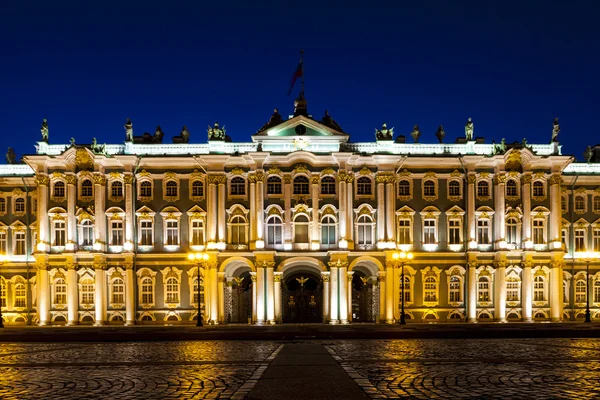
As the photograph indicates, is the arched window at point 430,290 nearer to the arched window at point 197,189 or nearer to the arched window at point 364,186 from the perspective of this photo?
the arched window at point 364,186

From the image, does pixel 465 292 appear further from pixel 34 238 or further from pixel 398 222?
pixel 34 238

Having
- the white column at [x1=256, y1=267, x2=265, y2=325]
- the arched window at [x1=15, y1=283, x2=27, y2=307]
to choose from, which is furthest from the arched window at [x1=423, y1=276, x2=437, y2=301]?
the arched window at [x1=15, y1=283, x2=27, y2=307]

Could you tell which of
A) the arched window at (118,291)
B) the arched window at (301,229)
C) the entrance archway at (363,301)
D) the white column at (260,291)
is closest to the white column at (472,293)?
the entrance archway at (363,301)

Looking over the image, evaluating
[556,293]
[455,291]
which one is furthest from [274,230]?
[556,293]

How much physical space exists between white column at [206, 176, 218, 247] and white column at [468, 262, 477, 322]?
19348 millimetres

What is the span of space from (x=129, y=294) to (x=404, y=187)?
22.2 meters

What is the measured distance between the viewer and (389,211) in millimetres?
49562

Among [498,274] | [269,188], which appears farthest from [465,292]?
[269,188]

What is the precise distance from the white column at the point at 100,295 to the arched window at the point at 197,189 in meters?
8.59

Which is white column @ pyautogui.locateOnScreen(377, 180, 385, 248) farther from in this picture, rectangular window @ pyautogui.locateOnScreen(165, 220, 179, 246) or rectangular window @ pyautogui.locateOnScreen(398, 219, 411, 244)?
rectangular window @ pyautogui.locateOnScreen(165, 220, 179, 246)

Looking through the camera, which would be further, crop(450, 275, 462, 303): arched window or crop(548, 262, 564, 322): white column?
crop(450, 275, 462, 303): arched window

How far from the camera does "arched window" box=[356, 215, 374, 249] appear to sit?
163ft

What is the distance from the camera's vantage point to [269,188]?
49812mm

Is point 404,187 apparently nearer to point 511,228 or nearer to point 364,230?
point 364,230
